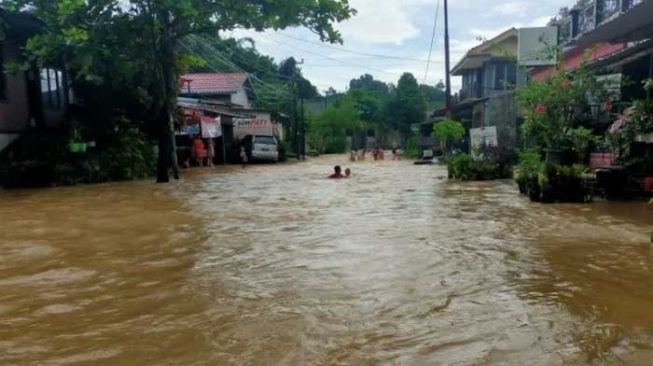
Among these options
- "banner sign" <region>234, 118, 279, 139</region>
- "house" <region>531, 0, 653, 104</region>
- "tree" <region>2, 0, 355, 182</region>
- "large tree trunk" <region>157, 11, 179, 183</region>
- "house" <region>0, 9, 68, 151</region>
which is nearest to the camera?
"house" <region>531, 0, 653, 104</region>

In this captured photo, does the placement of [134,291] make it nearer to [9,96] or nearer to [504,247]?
[504,247]

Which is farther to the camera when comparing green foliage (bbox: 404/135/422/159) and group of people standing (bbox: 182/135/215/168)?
green foliage (bbox: 404/135/422/159)

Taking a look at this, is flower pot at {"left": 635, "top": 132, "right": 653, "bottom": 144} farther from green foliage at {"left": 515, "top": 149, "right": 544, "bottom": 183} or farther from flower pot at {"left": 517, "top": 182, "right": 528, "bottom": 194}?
flower pot at {"left": 517, "top": 182, "right": 528, "bottom": 194}

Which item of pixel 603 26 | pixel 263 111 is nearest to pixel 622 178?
pixel 603 26

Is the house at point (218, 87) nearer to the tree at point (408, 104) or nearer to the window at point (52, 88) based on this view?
the tree at point (408, 104)

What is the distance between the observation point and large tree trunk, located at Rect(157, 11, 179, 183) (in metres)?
16.7

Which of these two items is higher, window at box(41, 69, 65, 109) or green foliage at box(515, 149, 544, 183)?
window at box(41, 69, 65, 109)

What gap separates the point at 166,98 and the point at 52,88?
475 centimetres

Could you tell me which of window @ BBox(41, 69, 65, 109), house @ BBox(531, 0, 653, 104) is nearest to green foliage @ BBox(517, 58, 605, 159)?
house @ BBox(531, 0, 653, 104)

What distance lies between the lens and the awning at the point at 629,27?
31.5ft

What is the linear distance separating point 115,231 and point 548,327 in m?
6.19

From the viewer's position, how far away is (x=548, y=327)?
383 centimetres

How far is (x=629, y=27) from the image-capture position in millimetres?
11219

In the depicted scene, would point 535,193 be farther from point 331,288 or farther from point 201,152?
point 201,152
